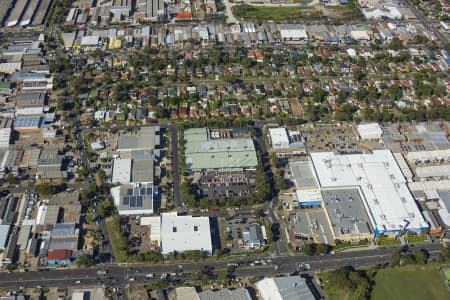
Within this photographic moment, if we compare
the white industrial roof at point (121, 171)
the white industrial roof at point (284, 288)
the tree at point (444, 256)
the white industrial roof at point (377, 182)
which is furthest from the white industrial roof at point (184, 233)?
the tree at point (444, 256)

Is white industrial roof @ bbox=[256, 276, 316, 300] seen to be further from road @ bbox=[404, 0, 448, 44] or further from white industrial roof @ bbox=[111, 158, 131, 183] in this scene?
road @ bbox=[404, 0, 448, 44]

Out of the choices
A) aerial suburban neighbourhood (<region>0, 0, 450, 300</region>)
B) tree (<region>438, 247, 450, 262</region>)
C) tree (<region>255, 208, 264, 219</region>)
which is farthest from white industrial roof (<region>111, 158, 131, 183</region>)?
tree (<region>438, 247, 450, 262</region>)

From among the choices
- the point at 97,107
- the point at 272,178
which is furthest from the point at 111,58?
the point at 272,178

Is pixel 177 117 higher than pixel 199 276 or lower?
higher

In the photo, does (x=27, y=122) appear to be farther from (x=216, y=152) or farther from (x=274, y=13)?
(x=274, y=13)

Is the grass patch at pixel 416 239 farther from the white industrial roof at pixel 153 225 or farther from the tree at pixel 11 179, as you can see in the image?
the tree at pixel 11 179

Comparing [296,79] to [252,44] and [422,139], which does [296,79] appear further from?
[422,139]
